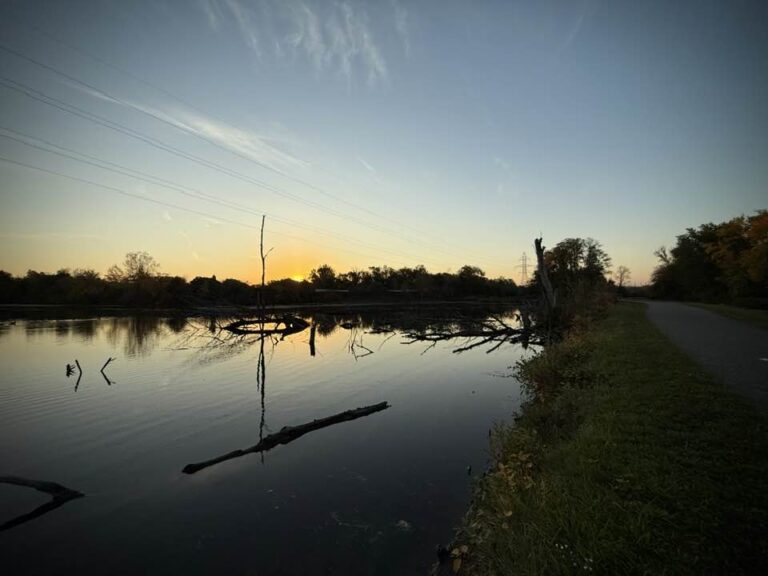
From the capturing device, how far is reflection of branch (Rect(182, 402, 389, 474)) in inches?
312

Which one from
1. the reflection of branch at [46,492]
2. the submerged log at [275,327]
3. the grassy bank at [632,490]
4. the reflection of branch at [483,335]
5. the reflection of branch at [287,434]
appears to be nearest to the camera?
the grassy bank at [632,490]

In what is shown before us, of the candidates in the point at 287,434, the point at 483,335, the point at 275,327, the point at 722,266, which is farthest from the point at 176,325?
the point at 722,266

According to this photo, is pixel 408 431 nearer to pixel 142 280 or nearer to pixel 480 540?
pixel 480 540

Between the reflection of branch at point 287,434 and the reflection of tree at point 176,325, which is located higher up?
the reflection of tree at point 176,325

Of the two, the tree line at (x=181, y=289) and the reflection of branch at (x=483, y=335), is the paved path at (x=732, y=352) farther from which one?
the tree line at (x=181, y=289)

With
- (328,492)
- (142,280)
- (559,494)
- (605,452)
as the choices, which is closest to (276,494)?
(328,492)

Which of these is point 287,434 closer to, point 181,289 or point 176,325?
point 176,325

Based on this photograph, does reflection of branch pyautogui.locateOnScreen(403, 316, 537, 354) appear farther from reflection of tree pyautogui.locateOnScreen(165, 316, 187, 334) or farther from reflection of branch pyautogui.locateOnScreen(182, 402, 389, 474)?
reflection of tree pyautogui.locateOnScreen(165, 316, 187, 334)

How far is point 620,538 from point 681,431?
10.5 ft

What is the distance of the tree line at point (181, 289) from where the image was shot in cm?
8669

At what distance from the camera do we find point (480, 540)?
14.9ft

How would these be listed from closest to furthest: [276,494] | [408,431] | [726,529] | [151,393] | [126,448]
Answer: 1. [726,529]
2. [276,494]
3. [126,448]
4. [408,431]
5. [151,393]

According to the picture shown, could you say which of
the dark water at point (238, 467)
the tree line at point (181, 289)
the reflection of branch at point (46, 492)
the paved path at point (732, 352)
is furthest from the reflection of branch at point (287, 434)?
the tree line at point (181, 289)

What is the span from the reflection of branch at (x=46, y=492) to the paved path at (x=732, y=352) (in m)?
13.1
